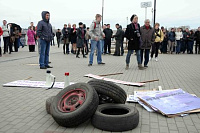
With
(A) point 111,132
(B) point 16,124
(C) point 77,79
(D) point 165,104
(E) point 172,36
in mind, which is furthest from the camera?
(E) point 172,36

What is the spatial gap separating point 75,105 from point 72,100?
231 mm

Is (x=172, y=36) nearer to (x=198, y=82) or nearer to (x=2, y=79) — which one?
(x=198, y=82)

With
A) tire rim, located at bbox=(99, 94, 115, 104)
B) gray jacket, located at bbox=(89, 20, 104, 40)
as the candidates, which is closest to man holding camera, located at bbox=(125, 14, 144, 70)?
gray jacket, located at bbox=(89, 20, 104, 40)

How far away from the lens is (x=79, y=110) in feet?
11.4

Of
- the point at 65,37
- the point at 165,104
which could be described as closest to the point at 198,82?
the point at 165,104

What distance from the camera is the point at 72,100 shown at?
391 centimetres

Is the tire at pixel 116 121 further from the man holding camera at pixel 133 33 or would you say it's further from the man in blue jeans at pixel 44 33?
the man in blue jeans at pixel 44 33

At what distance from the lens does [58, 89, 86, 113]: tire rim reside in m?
3.72

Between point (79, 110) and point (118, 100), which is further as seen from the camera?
point (118, 100)

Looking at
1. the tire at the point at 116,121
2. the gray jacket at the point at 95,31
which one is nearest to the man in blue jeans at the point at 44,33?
the gray jacket at the point at 95,31

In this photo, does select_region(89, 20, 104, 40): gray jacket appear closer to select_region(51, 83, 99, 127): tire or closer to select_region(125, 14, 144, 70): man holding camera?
select_region(125, 14, 144, 70): man holding camera

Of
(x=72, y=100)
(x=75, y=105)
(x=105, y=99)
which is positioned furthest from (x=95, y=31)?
(x=75, y=105)

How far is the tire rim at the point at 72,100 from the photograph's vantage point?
12.2 feet

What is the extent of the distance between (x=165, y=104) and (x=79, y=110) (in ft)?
6.09
